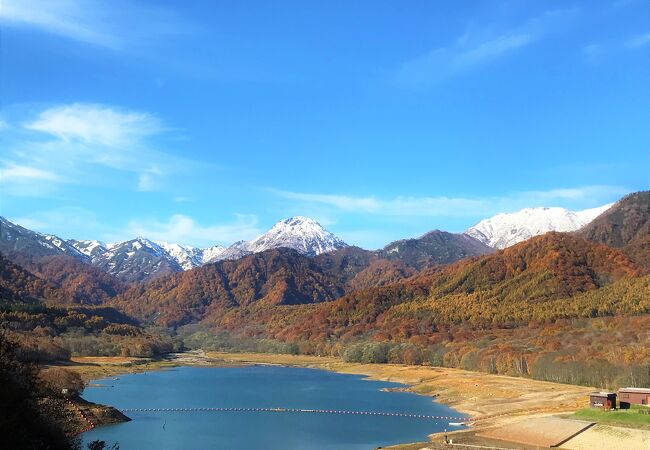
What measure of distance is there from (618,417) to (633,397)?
8146 millimetres

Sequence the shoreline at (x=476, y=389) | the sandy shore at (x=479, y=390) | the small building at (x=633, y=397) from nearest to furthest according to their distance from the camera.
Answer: the small building at (x=633, y=397) < the sandy shore at (x=479, y=390) < the shoreline at (x=476, y=389)

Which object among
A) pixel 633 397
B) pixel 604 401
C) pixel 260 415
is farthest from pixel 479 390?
pixel 260 415

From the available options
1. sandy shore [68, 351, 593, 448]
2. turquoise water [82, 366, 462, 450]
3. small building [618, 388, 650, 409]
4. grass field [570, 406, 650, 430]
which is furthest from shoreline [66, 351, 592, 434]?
grass field [570, 406, 650, 430]

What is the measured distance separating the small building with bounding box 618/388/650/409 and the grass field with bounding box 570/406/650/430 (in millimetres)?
1689

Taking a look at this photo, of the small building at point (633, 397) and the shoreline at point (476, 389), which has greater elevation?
the small building at point (633, 397)

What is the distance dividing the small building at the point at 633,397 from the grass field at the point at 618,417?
5.54 feet

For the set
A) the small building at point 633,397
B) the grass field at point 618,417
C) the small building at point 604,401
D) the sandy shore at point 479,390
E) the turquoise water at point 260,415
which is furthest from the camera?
the sandy shore at point 479,390

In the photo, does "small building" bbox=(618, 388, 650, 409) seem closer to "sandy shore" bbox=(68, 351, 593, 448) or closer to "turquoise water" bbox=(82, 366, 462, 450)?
"sandy shore" bbox=(68, 351, 593, 448)

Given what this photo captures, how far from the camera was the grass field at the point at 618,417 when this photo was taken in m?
75.5

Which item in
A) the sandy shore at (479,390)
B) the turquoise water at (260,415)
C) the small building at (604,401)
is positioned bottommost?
the turquoise water at (260,415)

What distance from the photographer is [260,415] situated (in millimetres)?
102062

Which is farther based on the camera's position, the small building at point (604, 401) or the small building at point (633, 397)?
the small building at point (633, 397)

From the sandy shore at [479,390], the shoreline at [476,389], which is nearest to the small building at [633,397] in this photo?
the shoreline at [476,389]

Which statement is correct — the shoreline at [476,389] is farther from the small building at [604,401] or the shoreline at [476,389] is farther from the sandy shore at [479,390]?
the small building at [604,401]
